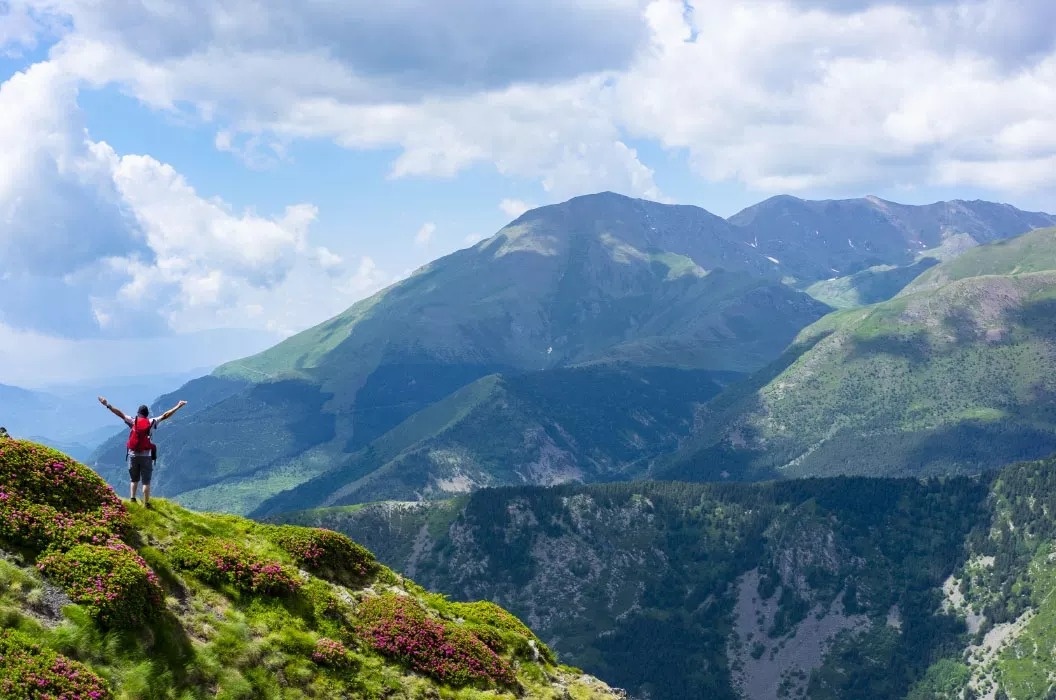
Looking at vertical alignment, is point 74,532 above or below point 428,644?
above

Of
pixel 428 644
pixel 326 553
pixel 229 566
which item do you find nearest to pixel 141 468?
pixel 229 566

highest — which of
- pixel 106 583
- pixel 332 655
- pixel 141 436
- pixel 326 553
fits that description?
pixel 141 436

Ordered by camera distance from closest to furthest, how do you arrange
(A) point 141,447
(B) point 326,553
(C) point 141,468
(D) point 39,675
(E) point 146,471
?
(D) point 39,675, (A) point 141,447, (C) point 141,468, (E) point 146,471, (B) point 326,553

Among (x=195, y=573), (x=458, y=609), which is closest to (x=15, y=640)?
(x=195, y=573)

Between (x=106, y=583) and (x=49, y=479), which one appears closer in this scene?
(x=106, y=583)

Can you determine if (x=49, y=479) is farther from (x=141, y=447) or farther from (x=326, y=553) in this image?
(x=326, y=553)

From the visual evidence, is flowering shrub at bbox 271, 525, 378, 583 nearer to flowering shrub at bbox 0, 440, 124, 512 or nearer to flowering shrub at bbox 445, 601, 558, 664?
flowering shrub at bbox 445, 601, 558, 664

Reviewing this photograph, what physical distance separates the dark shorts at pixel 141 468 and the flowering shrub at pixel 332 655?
42.7 ft

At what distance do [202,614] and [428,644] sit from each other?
13092 mm

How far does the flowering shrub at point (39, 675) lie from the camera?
2920 centimetres

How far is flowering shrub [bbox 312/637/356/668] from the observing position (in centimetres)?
4250

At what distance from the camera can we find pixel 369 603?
50.0m

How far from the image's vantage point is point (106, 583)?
36.2m

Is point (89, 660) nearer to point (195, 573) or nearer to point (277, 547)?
point (195, 573)
